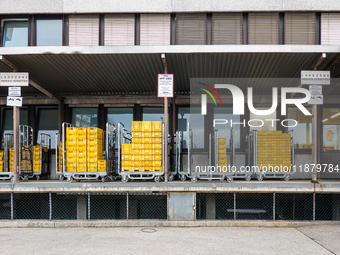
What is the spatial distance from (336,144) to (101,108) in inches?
414

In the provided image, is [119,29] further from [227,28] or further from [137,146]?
[137,146]

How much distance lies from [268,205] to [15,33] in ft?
39.6

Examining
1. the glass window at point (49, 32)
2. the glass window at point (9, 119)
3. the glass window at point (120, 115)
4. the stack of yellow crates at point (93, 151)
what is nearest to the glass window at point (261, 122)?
the glass window at point (120, 115)

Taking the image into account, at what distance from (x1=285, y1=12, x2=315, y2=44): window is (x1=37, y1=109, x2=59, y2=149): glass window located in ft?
34.1

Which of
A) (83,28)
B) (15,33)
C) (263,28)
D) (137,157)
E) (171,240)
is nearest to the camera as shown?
(171,240)

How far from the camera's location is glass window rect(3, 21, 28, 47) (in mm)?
11758

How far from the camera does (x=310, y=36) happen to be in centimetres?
1077

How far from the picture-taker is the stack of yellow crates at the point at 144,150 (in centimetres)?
1023

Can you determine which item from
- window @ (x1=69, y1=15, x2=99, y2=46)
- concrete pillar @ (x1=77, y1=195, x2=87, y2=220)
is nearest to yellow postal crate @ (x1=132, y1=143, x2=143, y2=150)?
concrete pillar @ (x1=77, y1=195, x2=87, y2=220)

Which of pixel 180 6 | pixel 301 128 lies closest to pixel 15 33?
pixel 180 6

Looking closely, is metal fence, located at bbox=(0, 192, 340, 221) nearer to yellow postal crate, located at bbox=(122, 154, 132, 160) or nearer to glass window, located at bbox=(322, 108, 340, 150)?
yellow postal crate, located at bbox=(122, 154, 132, 160)

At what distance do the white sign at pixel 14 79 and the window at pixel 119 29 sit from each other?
3011 millimetres

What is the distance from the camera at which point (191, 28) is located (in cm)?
1091

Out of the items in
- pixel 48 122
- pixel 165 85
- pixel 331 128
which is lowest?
pixel 331 128
